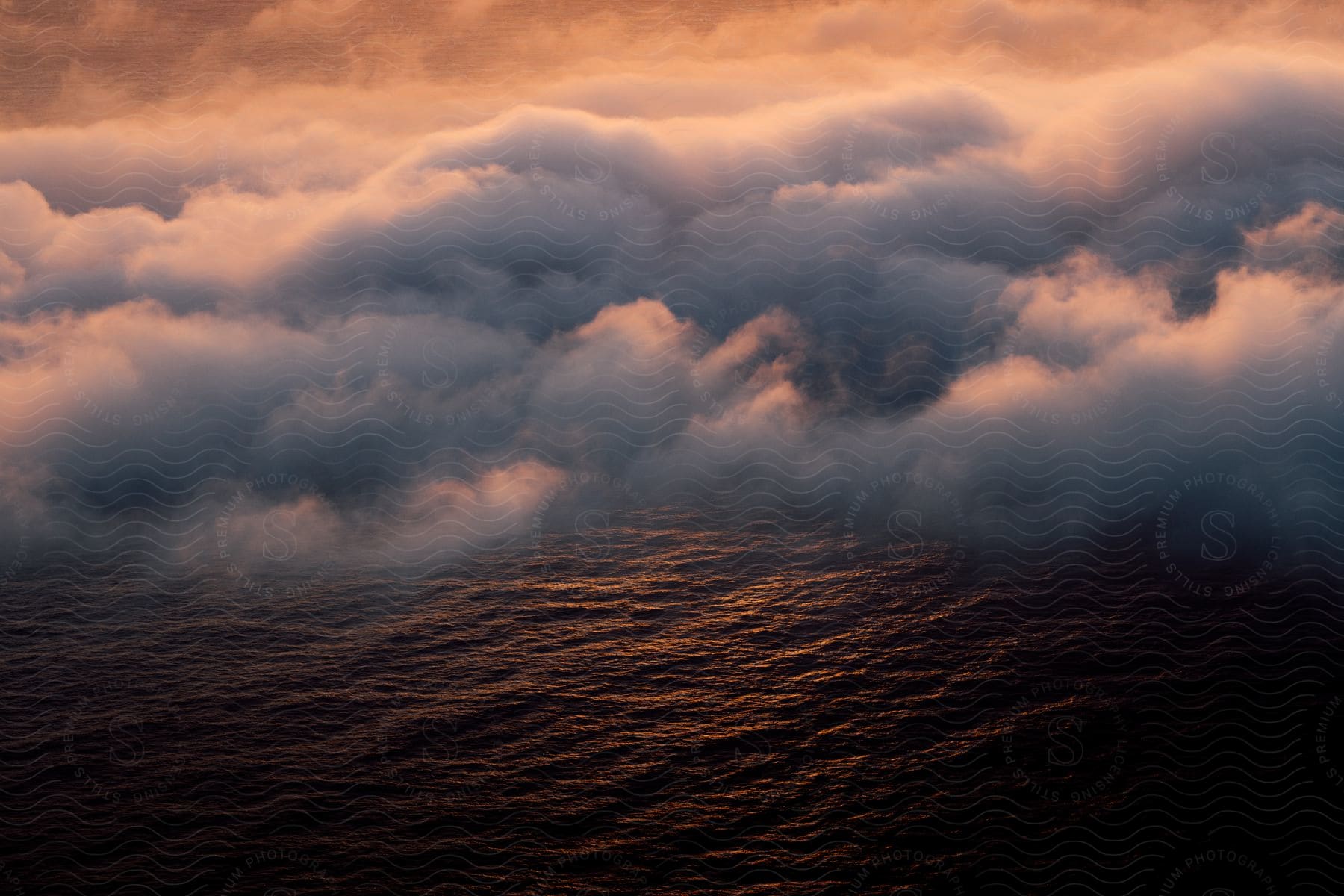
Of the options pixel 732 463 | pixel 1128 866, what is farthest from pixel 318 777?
pixel 732 463

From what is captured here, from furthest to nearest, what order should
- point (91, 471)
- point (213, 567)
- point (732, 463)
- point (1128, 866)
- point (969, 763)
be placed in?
point (91, 471) → point (732, 463) → point (213, 567) → point (969, 763) → point (1128, 866)

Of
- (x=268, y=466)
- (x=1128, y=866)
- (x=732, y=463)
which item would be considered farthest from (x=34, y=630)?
(x=1128, y=866)

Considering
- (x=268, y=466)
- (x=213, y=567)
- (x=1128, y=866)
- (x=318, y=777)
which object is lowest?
(x=1128, y=866)

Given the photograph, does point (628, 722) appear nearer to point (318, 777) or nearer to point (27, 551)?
point (318, 777)

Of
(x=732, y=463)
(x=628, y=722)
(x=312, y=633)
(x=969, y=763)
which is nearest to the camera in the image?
(x=969, y=763)

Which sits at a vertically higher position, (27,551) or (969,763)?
(27,551)

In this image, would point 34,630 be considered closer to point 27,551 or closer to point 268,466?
point 27,551

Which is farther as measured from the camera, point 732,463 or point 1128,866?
point 732,463
